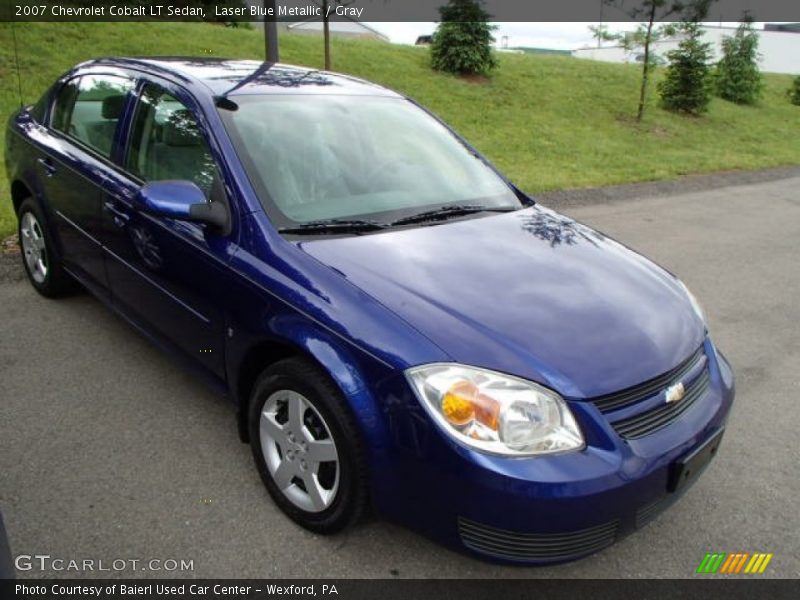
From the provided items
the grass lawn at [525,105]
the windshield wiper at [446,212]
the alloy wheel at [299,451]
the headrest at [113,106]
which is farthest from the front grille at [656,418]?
the grass lawn at [525,105]

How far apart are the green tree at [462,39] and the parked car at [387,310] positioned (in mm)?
12799

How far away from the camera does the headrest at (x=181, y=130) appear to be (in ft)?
9.73

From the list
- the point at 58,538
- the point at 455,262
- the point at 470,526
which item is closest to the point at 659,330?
the point at 455,262

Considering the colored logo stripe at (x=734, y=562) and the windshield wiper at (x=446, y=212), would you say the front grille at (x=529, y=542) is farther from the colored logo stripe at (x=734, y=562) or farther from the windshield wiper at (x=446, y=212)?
the windshield wiper at (x=446, y=212)

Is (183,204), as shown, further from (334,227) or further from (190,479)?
(190,479)

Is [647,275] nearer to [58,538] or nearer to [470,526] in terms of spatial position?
[470,526]

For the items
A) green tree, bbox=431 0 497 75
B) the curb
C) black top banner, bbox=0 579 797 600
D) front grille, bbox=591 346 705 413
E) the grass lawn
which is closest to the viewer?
front grille, bbox=591 346 705 413

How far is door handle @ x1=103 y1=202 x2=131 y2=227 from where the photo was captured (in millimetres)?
3229

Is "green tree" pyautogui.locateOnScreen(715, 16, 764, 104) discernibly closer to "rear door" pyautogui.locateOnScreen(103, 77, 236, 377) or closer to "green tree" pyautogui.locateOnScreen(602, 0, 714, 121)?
"green tree" pyautogui.locateOnScreen(602, 0, 714, 121)

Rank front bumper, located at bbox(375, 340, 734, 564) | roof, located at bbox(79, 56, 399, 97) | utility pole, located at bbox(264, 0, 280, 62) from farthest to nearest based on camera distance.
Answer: utility pole, located at bbox(264, 0, 280, 62) < roof, located at bbox(79, 56, 399, 97) < front bumper, located at bbox(375, 340, 734, 564)

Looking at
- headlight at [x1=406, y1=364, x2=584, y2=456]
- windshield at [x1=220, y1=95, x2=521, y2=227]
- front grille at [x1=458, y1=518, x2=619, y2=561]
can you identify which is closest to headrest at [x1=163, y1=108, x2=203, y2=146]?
windshield at [x1=220, y1=95, x2=521, y2=227]

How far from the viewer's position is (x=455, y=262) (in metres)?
2.57

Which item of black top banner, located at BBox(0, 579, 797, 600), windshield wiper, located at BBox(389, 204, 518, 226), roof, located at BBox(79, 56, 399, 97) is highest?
roof, located at BBox(79, 56, 399, 97)

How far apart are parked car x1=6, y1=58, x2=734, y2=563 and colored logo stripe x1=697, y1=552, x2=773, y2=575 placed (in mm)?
423
